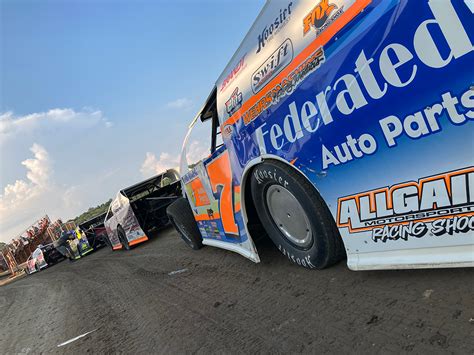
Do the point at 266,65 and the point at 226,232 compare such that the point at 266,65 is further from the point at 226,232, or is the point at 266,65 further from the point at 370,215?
the point at 226,232

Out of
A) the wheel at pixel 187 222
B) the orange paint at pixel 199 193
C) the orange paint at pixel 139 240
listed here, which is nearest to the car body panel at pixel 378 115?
the orange paint at pixel 199 193

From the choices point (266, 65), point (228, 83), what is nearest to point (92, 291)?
point (228, 83)

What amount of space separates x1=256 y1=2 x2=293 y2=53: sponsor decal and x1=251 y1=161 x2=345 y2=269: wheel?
0.94 m

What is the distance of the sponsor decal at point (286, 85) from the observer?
2.26 m

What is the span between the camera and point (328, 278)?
2.94 meters

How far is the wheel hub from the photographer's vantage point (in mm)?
2938

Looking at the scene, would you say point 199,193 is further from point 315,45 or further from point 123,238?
point 123,238

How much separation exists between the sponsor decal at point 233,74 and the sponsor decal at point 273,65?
263 millimetres

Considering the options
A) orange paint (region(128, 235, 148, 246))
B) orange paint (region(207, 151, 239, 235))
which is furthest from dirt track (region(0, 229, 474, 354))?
orange paint (region(128, 235, 148, 246))

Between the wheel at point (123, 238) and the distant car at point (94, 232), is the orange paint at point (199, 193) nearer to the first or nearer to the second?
the wheel at point (123, 238)

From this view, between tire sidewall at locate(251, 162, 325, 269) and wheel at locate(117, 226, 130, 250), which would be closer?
tire sidewall at locate(251, 162, 325, 269)

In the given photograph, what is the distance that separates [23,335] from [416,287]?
5.35m

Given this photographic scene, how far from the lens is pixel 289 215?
307 centimetres

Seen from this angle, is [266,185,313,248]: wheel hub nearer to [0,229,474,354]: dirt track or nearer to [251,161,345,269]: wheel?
[251,161,345,269]: wheel
